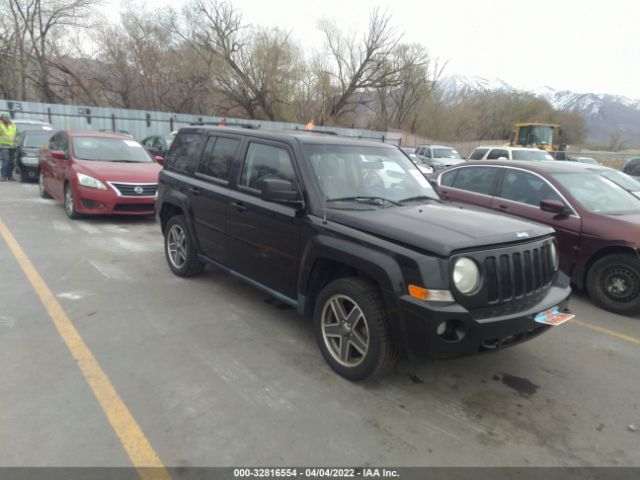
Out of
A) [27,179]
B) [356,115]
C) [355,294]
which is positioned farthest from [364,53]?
[355,294]

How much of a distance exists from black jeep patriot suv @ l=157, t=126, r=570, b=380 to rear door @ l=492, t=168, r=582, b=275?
197 cm

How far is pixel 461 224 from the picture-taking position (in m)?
3.28

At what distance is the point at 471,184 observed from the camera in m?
6.95

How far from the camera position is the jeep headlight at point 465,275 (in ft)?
9.48

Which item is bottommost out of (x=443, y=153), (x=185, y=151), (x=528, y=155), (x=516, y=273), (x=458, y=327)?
(x=458, y=327)

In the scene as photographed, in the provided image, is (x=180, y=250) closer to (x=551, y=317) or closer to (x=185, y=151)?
(x=185, y=151)

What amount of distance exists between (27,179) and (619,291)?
15.3m

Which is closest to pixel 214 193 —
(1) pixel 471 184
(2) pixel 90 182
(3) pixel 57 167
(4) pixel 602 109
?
(1) pixel 471 184

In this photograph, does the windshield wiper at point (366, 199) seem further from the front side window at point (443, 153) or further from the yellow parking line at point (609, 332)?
the front side window at point (443, 153)

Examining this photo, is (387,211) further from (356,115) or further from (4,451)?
(356,115)

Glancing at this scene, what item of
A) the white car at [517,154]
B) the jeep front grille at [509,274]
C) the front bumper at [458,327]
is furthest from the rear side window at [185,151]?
the white car at [517,154]

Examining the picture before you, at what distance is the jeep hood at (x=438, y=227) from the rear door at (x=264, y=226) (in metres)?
0.54

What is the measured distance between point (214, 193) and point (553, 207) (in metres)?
4.11

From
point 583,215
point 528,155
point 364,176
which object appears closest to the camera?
point 364,176
